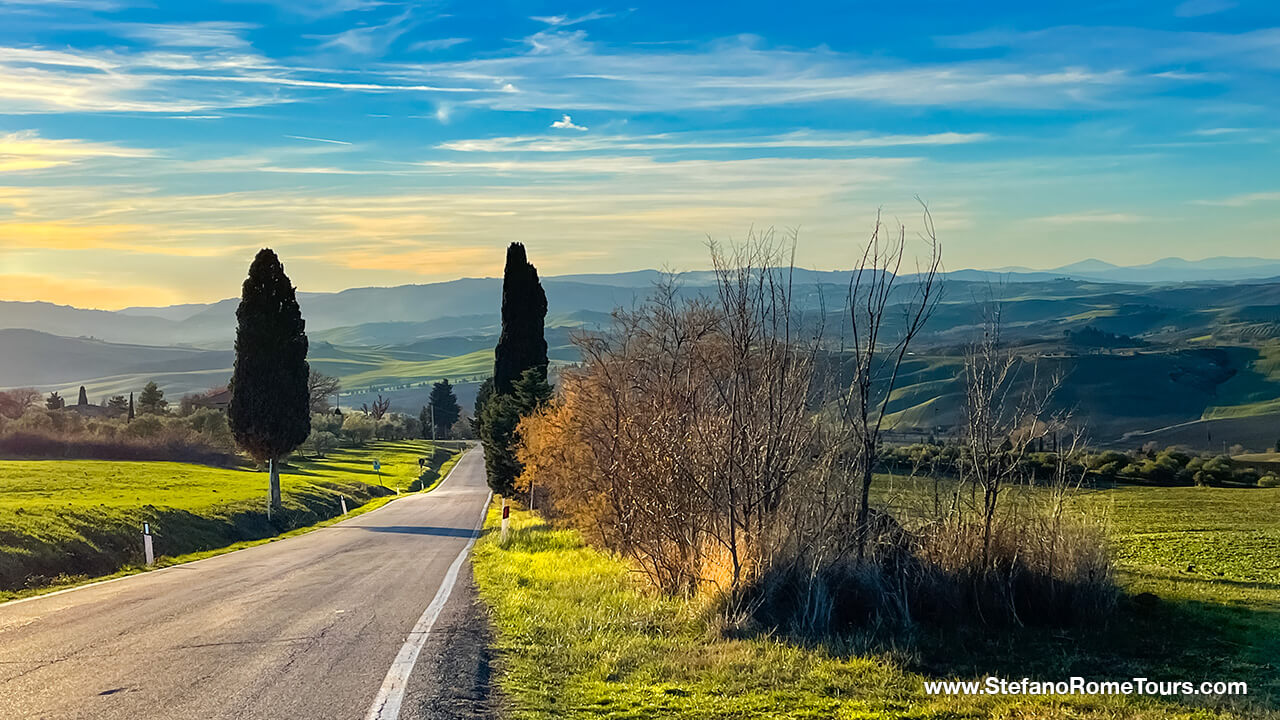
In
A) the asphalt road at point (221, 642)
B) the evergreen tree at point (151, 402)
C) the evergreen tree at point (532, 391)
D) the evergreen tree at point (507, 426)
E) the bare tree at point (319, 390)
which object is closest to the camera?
the asphalt road at point (221, 642)

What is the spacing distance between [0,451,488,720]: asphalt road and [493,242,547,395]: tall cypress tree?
25.0m

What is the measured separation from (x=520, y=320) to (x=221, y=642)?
34.1 meters

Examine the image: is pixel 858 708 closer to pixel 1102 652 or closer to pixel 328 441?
pixel 1102 652

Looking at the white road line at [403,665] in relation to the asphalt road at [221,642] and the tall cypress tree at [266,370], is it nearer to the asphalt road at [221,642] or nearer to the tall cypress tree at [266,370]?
the asphalt road at [221,642]

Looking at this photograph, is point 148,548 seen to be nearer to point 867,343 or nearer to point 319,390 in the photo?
point 867,343

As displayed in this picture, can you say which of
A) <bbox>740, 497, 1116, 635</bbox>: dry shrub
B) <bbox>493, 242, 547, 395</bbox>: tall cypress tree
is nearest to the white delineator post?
<bbox>740, 497, 1116, 635</bbox>: dry shrub

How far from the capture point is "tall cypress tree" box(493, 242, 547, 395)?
140 feet

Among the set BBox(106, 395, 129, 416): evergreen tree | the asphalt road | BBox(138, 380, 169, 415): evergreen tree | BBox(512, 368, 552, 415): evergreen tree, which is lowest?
BBox(106, 395, 129, 416): evergreen tree

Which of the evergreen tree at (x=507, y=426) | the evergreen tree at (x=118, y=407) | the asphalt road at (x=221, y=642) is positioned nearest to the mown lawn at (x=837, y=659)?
the asphalt road at (x=221, y=642)

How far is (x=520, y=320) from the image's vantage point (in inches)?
1695

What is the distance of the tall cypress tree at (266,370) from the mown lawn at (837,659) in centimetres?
2649

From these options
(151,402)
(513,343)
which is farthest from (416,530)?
(151,402)

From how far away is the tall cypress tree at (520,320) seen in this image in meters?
42.7

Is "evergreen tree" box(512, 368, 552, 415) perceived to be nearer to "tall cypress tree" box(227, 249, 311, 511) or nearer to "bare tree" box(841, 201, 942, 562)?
"tall cypress tree" box(227, 249, 311, 511)
